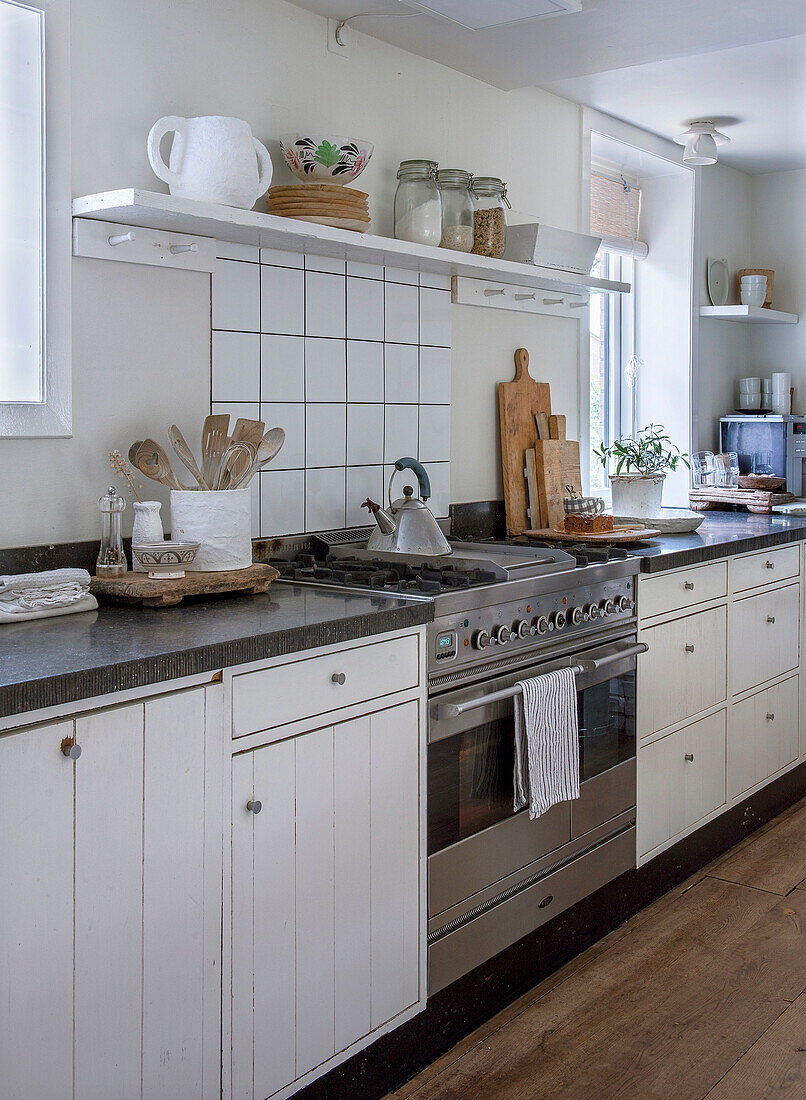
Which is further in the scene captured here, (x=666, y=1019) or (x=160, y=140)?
(x=666, y=1019)

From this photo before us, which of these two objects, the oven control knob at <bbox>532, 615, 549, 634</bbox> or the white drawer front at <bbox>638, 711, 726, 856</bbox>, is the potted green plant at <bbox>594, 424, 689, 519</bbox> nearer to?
the white drawer front at <bbox>638, 711, 726, 856</bbox>

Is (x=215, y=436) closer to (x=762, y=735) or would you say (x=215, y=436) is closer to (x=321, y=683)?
(x=321, y=683)

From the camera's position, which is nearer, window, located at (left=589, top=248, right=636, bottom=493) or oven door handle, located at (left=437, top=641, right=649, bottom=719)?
oven door handle, located at (left=437, top=641, right=649, bottom=719)

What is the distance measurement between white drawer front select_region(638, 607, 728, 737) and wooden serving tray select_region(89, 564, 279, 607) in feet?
3.80

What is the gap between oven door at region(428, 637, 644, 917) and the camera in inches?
85.4

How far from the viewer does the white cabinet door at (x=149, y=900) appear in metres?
1.49

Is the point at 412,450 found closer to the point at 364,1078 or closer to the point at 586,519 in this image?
the point at 586,519

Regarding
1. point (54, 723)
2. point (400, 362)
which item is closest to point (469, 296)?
point (400, 362)

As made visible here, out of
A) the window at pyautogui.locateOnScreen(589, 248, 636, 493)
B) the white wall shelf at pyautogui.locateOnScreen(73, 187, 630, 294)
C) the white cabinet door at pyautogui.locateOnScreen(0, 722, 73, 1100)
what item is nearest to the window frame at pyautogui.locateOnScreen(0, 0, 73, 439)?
the white wall shelf at pyautogui.locateOnScreen(73, 187, 630, 294)

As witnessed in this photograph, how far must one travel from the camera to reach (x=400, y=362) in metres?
2.96

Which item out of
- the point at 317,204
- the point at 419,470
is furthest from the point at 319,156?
the point at 419,470

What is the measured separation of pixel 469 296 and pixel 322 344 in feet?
2.11

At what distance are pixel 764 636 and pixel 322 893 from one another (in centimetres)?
209

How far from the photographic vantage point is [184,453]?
227 centimetres
